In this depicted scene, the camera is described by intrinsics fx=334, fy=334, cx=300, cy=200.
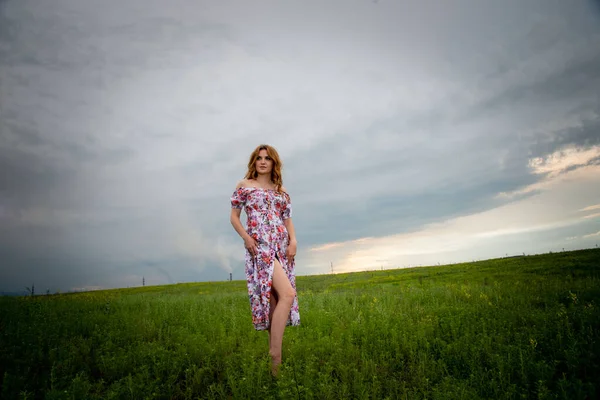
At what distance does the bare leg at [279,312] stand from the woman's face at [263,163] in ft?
4.80

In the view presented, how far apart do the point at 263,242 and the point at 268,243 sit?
0.24 feet

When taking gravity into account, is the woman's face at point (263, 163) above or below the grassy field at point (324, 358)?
above

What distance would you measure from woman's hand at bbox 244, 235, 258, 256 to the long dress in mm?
53

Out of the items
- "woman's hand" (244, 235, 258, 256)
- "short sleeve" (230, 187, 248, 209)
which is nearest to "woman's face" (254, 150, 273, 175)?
"short sleeve" (230, 187, 248, 209)

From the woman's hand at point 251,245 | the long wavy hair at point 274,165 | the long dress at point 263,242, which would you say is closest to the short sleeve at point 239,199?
the long dress at point 263,242

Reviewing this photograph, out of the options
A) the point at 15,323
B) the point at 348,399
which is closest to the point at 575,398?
the point at 348,399

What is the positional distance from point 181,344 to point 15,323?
4531 millimetres

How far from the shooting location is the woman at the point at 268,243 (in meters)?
4.52

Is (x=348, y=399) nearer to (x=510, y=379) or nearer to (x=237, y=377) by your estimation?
(x=237, y=377)

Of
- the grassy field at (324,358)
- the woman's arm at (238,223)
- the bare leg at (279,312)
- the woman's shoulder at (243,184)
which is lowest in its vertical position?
the grassy field at (324,358)

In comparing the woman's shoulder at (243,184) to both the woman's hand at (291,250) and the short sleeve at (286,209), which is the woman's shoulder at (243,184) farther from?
the woman's hand at (291,250)

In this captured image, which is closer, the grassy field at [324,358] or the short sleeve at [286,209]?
the grassy field at [324,358]

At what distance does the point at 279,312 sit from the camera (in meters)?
4.43

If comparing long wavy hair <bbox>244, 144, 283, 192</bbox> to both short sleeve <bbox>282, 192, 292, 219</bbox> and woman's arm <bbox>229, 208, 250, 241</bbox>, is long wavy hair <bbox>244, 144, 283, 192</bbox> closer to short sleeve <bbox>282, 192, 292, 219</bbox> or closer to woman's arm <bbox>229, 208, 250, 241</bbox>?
short sleeve <bbox>282, 192, 292, 219</bbox>
